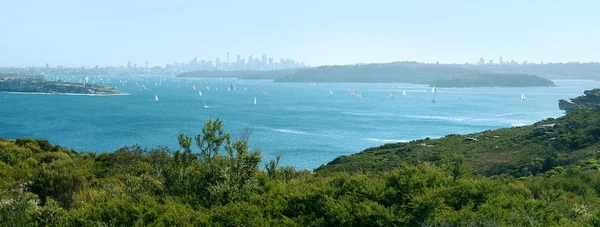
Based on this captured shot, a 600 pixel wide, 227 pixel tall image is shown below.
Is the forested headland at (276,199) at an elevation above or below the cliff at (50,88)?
above

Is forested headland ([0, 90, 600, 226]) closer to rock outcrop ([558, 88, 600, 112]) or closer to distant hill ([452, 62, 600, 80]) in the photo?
rock outcrop ([558, 88, 600, 112])

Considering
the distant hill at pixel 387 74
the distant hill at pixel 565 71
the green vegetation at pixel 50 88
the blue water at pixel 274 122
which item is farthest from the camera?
the distant hill at pixel 565 71

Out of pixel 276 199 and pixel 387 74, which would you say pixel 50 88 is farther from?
pixel 387 74

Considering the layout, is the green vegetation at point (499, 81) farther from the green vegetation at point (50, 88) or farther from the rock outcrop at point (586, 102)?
the green vegetation at point (50, 88)

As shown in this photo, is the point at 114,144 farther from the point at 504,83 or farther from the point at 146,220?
the point at 504,83

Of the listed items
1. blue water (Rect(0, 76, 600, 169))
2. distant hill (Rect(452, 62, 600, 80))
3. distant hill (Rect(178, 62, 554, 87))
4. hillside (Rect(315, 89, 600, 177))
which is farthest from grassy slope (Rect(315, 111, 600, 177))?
distant hill (Rect(452, 62, 600, 80))

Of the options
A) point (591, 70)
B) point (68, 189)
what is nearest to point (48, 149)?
point (68, 189)

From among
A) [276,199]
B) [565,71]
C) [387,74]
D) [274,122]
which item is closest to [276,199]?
[276,199]

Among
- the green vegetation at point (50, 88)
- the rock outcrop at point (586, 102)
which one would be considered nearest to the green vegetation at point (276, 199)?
the rock outcrop at point (586, 102)
